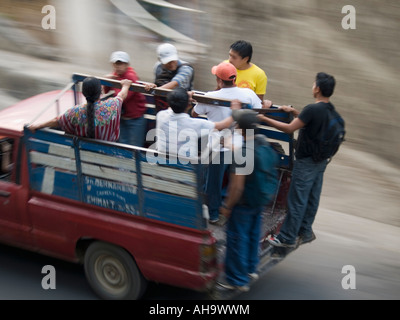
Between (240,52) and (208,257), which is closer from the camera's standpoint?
(208,257)

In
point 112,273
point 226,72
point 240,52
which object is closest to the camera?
point 112,273

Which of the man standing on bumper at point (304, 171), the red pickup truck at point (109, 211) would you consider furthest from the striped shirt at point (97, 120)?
the man standing on bumper at point (304, 171)

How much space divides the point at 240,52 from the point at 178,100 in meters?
1.55

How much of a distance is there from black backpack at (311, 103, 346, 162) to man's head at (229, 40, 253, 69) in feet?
4.48

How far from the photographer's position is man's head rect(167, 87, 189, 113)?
456 centimetres

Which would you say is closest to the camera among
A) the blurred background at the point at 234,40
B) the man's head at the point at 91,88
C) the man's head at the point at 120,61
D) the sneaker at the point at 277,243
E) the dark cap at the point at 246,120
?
the dark cap at the point at 246,120

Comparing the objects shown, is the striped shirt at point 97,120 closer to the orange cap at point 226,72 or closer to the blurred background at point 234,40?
the orange cap at point 226,72

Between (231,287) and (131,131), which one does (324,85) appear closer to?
(231,287)

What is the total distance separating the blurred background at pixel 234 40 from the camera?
759cm

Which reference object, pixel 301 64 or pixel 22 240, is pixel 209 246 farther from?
pixel 301 64

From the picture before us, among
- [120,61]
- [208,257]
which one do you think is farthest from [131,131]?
[208,257]

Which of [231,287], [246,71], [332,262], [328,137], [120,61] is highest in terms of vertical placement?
[120,61]

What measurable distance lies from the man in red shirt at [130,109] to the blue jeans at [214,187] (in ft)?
3.61

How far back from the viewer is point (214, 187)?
5.12 m
